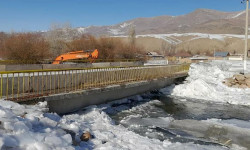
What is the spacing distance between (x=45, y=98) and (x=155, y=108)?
6.88 m

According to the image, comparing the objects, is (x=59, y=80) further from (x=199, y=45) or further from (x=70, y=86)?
(x=199, y=45)

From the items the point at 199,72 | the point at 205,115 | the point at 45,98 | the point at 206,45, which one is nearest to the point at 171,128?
the point at 205,115

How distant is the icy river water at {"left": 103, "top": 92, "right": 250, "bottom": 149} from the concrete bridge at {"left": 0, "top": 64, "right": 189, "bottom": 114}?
1.07m

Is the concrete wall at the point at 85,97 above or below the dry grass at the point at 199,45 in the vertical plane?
below

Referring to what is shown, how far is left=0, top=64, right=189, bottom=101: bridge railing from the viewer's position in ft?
29.7

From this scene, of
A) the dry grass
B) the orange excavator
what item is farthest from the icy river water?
the dry grass

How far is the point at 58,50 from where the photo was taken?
38094mm

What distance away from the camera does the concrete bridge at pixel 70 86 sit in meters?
9.12

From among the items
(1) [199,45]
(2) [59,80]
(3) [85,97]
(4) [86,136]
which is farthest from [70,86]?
(1) [199,45]

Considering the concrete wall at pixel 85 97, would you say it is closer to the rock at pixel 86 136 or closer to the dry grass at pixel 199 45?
the rock at pixel 86 136

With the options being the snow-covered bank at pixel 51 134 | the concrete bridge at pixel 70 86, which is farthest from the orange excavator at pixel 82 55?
the snow-covered bank at pixel 51 134

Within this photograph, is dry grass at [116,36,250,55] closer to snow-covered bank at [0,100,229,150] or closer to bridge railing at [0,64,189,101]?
bridge railing at [0,64,189,101]

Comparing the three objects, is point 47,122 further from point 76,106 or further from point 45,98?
point 76,106

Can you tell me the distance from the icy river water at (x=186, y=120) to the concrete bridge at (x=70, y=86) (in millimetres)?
1065
